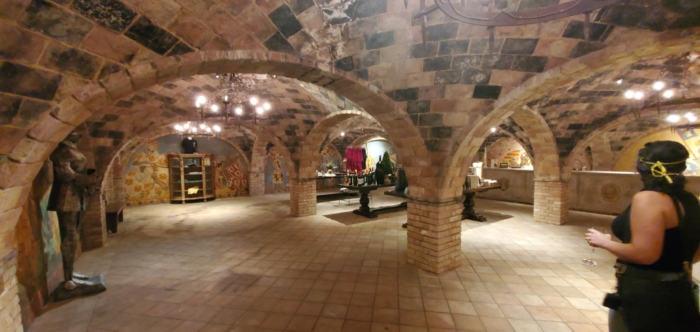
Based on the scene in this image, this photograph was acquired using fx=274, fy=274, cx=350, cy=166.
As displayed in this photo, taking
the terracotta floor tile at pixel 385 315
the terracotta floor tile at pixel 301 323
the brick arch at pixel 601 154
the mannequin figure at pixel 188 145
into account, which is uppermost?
the mannequin figure at pixel 188 145

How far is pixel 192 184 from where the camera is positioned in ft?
39.7

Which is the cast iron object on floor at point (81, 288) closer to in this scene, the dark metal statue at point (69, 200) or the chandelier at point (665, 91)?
the dark metal statue at point (69, 200)

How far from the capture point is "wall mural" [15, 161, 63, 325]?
10.4ft

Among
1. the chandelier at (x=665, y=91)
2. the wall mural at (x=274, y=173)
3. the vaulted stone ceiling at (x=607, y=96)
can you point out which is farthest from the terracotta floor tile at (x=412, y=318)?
the wall mural at (x=274, y=173)

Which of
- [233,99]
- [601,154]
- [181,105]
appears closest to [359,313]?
[233,99]

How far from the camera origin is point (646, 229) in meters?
1.67

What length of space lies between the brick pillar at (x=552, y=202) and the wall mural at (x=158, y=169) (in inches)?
497

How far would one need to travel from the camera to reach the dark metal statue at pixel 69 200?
3701 millimetres

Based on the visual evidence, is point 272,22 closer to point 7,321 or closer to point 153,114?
point 7,321

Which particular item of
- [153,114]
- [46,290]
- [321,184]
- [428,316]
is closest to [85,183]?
[46,290]

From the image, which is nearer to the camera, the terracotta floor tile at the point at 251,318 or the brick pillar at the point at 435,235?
the terracotta floor tile at the point at 251,318

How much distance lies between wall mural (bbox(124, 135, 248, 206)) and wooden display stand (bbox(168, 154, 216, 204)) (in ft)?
0.86

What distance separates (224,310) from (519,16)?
15.2ft

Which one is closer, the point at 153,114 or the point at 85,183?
the point at 85,183
